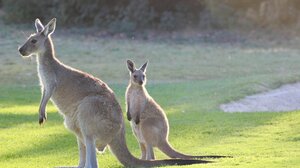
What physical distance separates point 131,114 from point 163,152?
624mm

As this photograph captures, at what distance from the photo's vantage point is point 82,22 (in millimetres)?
38219

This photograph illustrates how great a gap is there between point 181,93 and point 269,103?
2.19m

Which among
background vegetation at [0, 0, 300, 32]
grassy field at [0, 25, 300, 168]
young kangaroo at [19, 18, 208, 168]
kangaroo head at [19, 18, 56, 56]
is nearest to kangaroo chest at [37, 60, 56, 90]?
young kangaroo at [19, 18, 208, 168]

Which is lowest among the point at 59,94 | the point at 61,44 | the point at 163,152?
the point at 61,44

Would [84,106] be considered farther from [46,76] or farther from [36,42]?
[36,42]

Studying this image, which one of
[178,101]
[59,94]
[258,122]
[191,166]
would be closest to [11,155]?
[59,94]

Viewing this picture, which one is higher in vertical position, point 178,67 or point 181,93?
point 181,93

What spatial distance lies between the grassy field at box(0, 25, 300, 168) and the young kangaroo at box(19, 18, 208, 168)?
2.37 ft

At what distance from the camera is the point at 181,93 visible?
A: 19.5 meters

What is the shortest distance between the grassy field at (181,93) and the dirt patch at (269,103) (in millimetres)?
289

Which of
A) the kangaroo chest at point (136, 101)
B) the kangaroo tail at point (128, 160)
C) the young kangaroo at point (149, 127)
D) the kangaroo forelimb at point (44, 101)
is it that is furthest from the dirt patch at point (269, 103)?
the kangaroo forelimb at point (44, 101)

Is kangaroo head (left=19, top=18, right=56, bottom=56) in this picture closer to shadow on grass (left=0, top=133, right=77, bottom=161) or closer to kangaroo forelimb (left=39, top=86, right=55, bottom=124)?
kangaroo forelimb (left=39, top=86, right=55, bottom=124)

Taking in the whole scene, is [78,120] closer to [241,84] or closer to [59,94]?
[59,94]

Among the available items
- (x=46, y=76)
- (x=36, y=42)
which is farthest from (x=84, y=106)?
(x=36, y=42)
